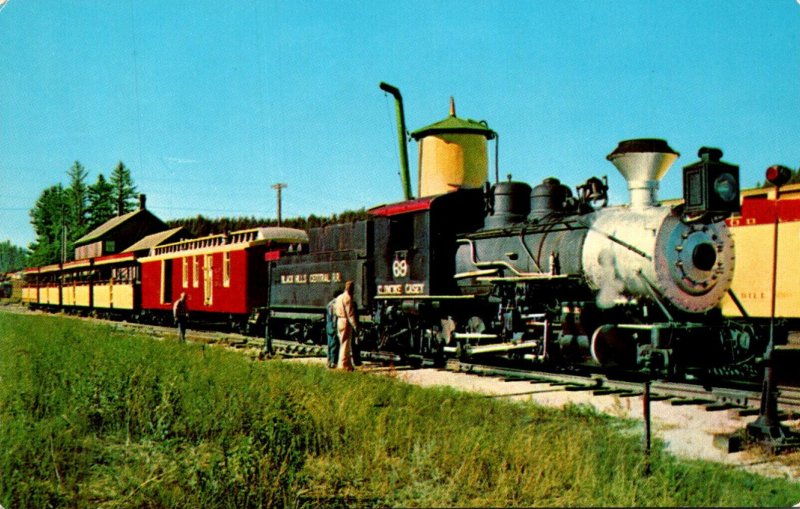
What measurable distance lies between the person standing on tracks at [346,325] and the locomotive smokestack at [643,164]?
17.4 feet

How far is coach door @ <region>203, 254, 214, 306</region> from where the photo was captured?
2308cm

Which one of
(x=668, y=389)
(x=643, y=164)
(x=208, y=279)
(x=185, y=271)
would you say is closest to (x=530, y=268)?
(x=643, y=164)

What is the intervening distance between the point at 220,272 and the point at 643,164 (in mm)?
15947

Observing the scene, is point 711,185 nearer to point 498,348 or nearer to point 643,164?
point 643,164

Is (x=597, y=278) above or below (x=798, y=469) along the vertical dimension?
above

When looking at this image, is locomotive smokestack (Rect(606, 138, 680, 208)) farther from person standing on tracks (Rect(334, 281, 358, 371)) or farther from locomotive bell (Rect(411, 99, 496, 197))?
locomotive bell (Rect(411, 99, 496, 197))

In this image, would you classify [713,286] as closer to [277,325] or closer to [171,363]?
[171,363]

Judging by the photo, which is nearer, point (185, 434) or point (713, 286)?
point (185, 434)

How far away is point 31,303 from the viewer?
45.6m

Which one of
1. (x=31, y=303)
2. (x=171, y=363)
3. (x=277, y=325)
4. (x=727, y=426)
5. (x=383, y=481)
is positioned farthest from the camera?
(x=31, y=303)

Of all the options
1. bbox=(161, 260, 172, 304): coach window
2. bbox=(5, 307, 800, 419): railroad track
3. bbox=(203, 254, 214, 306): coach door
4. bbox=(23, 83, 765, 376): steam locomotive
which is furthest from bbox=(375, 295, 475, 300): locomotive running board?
bbox=(161, 260, 172, 304): coach window

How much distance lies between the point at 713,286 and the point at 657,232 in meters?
1.22

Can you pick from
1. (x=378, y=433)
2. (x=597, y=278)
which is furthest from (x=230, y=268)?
(x=378, y=433)

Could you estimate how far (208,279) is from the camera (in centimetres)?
2330
